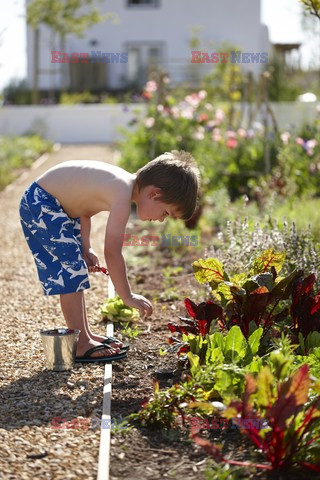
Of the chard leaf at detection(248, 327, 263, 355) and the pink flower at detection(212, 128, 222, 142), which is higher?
the pink flower at detection(212, 128, 222, 142)

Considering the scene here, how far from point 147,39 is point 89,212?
2566 centimetres

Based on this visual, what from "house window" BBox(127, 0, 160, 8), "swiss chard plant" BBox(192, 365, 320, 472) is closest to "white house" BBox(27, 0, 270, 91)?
"house window" BBox(127, 0, 160, 8)

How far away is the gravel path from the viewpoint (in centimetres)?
276

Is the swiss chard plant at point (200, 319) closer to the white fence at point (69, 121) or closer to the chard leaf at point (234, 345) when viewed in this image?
the chard leaf at point (234, 345)

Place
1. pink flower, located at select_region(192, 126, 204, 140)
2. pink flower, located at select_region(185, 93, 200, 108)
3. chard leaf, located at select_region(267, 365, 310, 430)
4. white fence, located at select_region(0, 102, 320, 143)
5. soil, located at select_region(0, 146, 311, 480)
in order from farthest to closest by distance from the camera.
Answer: white fence, located at select_region(0, 102, 320, 143)
pink flower, located at select_region(185, 93, 200, 108)
pink flower, located at select_region(192, 126, 204, 140)
soil, located at select_region(0, 146, 311, 480)
chard leaf, located at select_region(267, 365, 310, 430)

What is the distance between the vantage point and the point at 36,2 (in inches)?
928

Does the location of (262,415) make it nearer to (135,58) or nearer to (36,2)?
(36,2)

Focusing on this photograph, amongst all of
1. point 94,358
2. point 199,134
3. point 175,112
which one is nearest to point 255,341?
point 94,358

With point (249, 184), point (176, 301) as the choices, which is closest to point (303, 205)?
point (249, 184)

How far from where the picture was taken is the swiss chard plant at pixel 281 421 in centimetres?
248

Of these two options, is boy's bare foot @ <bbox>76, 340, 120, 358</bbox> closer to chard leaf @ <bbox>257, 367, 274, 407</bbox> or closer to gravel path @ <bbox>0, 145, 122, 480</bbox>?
gravel path @ <bbox>0, 145, 122, 480</bbox>

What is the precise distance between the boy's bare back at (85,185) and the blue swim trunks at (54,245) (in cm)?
5

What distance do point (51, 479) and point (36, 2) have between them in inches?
Result: 894

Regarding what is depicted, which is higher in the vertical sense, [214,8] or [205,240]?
[214,8]
